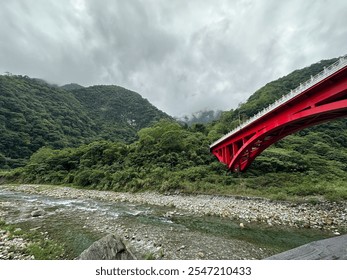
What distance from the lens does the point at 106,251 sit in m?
3.27

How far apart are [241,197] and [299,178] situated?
24.4ft

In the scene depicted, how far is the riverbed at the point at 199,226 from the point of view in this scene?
6.93 m

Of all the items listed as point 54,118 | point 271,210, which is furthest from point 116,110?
point 271,210

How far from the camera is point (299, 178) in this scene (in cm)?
1756

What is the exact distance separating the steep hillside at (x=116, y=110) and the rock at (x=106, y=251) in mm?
83501

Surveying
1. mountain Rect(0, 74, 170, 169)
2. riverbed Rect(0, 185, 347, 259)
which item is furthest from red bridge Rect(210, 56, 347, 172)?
mountain Rect(0, 74, 170, 169)

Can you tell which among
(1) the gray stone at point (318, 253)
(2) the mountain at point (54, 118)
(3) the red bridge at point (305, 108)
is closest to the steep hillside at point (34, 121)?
(2) the mountain at point (54, 118)

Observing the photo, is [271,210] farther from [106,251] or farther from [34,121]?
[34,121]

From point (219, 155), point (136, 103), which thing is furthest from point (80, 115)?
point (219, 155)

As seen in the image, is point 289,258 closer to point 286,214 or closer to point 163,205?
point 286,214

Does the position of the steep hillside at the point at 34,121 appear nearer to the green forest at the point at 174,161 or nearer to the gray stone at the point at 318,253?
the green forest at the point at 174,161

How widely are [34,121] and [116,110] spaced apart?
56.3m

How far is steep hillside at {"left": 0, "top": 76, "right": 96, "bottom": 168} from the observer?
56031 mm

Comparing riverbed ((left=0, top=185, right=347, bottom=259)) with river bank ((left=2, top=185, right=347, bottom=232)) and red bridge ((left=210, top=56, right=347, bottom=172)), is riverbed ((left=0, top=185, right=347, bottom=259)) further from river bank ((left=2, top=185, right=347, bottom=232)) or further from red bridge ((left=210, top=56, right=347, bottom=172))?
red bridge ((left=210, top=56, right=347, bottom=172))
